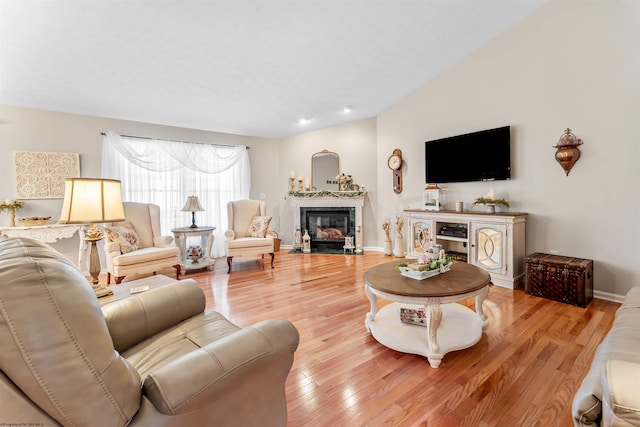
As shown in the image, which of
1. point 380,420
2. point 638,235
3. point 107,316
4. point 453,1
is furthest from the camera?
point 453,1

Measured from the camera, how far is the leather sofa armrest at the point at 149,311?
135 cm

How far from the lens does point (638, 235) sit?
2.79 metres

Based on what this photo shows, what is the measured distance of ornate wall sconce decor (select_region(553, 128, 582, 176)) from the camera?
10.1ft

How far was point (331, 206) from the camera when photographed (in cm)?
569

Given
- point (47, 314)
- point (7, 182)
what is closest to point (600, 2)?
point (47, 314)

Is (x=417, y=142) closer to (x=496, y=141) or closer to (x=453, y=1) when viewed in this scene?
(x=496, y=141)

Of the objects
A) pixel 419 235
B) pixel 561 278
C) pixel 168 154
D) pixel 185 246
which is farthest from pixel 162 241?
pixel 561 278

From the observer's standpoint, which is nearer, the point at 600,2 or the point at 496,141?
the point at 600,2

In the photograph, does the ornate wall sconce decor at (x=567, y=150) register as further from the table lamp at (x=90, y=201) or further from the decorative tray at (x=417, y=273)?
the table lamp at (x=90, y=201)

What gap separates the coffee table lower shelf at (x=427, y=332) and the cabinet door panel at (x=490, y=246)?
4.18ft

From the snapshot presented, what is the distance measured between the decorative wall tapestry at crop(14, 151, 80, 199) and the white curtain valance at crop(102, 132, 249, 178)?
411 millimetres

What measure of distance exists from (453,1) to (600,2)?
4.78 feet

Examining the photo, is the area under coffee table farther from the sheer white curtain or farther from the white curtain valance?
the white curtain valance

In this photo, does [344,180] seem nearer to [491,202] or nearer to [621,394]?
[491,202]
